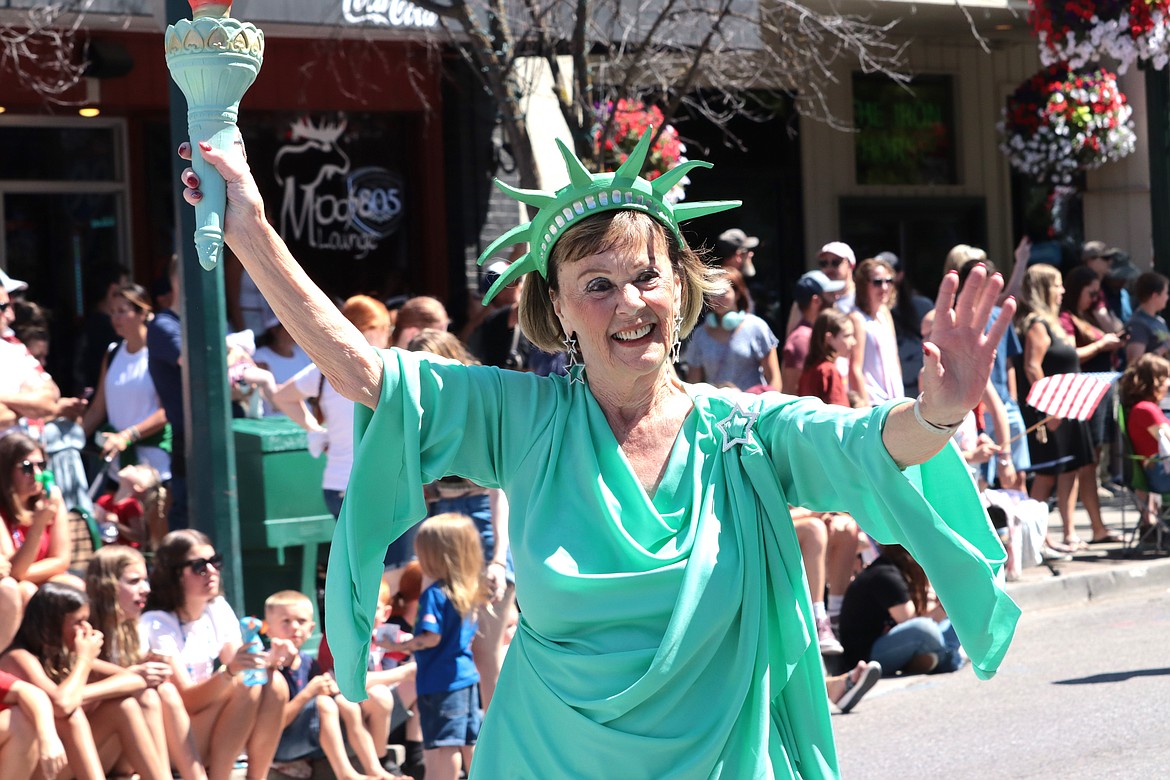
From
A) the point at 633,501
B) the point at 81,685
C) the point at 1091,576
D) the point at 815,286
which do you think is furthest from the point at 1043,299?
the point at 633,501

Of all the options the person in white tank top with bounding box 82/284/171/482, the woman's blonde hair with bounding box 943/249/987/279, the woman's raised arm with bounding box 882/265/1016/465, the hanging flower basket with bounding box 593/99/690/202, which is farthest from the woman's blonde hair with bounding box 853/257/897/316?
the woman's raised arm with bounding box 882/265/1016/465

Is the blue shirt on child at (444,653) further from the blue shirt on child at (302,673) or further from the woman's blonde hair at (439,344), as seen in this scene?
the woman's blonde hair at (439,344)

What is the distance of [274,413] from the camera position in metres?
9.14

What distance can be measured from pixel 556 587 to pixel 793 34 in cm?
1090

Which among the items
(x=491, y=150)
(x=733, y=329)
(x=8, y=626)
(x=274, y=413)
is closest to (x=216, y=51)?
(x=8, y=626)

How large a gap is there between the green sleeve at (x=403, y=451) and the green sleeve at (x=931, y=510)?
57 centimetres

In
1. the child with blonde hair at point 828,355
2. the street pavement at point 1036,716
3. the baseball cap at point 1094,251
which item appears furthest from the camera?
the baseball cap at point 1094,251

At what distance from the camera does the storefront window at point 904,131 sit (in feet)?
55.2

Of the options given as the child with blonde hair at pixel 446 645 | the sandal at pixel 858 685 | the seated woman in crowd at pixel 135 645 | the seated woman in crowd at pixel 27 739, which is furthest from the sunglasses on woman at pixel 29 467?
the sandal at pixel 858 685

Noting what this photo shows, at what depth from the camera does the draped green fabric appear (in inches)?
122

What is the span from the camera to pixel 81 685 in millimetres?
5840

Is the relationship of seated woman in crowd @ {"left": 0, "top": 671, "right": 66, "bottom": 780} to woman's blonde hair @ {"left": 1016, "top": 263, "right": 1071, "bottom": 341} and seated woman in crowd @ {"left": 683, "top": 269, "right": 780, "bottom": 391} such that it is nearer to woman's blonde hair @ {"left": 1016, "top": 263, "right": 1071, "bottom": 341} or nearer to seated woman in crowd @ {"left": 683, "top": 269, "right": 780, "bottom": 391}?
seated woman in crowd @ {"left": 683, "top": 269, "right": 780, "bottom": 391}

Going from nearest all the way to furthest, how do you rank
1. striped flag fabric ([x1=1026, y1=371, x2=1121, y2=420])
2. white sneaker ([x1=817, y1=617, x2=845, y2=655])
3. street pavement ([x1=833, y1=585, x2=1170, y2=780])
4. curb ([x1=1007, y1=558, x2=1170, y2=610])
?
street pavement ([x1=833, y1=585, x2=1170, y2=780]) < white sneaker ([x1=817, y1=617, x2=845, y2=655]) < striped flag fabric ([x1=1026, y1=371, x2=1121, y2=420]) < curb ([x1=1007, y1=558, x2=1170, y2=610])

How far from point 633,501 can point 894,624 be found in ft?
17.8
